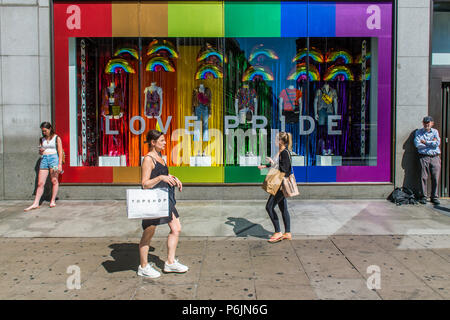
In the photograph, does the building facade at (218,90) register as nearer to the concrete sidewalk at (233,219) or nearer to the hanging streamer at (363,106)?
the hanging streamer at (363,106)

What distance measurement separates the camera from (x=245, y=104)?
10211 millimetres

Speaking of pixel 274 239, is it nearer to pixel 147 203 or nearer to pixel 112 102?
pixel 147 203

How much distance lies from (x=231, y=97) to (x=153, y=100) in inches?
77.5

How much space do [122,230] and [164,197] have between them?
9.60 ft

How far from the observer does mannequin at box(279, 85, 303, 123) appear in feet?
33.2

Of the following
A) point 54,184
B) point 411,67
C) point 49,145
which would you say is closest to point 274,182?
point 49,145

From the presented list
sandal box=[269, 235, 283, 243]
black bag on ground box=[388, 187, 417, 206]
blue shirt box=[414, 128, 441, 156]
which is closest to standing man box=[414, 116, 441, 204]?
blue shirt box=[414, 128, 441, 156]

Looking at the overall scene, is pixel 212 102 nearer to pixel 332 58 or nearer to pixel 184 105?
pixel 184 105

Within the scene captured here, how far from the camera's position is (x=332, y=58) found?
1005cm

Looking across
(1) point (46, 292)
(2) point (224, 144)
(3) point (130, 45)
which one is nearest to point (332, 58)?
(2) point (224, 144)

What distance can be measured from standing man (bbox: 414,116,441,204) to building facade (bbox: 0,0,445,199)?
38 centimetres

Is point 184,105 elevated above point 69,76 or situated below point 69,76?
below

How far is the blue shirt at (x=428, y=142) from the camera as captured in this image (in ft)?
30.2

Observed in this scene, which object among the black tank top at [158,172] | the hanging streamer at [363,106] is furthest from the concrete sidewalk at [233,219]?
the black tank top at [158,172]
